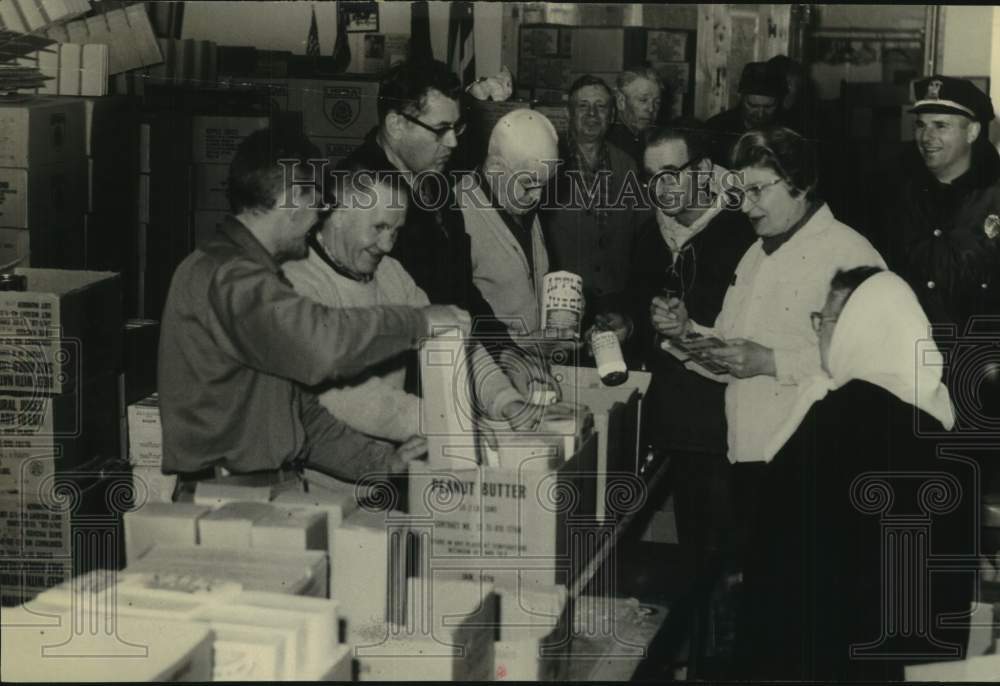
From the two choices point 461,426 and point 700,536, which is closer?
point 461,426

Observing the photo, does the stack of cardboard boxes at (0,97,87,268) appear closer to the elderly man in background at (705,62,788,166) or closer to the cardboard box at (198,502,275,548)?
the cardboard box at (198,502,275,548)

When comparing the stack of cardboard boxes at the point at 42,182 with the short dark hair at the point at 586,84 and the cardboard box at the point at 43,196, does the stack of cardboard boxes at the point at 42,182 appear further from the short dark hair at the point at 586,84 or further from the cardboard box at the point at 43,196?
the short dark hair at the point at 586,84

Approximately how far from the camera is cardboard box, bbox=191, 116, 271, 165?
3.29m

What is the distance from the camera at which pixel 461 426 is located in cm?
295

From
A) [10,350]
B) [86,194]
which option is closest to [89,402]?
[10,350]

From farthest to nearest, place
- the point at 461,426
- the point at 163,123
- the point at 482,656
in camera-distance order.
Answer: the point at 163,123 < the point at 461,426 < the point at 482,656

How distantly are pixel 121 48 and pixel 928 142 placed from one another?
6.85 feet

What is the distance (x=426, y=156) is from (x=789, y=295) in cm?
97

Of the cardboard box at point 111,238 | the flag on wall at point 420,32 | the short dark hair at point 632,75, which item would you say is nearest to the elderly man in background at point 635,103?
the short dark hair at point 632,75

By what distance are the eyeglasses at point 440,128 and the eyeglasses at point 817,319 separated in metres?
0.98

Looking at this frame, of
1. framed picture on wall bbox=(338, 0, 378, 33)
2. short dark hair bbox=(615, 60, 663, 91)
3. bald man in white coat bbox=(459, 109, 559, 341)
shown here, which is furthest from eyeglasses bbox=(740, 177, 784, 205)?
framed picture on wall bbox=(338, 0, 378, 33)

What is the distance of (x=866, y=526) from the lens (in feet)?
11.5

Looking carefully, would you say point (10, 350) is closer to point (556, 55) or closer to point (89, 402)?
point (89, 402)

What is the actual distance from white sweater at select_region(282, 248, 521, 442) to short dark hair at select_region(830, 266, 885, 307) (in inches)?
33.9
